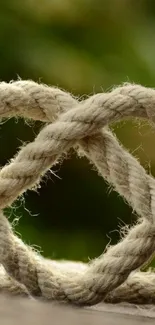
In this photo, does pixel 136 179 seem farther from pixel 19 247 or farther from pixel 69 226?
pixel 69 226

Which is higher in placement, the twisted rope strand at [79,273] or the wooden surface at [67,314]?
the twisted rope strand at [79,273]

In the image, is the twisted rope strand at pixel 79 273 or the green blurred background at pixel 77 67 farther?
the green blurred background at pixel 77 67

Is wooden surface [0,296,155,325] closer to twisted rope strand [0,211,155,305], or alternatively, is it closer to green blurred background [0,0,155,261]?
twisted rope strand [0,211,155,305]

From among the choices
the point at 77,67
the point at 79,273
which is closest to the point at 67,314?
the point at 79,273

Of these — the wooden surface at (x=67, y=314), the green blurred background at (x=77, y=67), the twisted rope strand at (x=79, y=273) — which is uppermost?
the green blurred background at (x=77, y=67)

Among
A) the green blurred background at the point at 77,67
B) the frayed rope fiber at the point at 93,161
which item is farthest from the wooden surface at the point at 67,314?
the green blurred background at the point at 77,67

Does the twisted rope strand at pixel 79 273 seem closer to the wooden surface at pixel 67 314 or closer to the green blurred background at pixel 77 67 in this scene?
the wooden surface at pixel 67 314

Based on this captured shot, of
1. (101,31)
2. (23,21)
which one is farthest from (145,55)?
(23,21)

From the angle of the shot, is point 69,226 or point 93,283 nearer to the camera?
point 93,283
